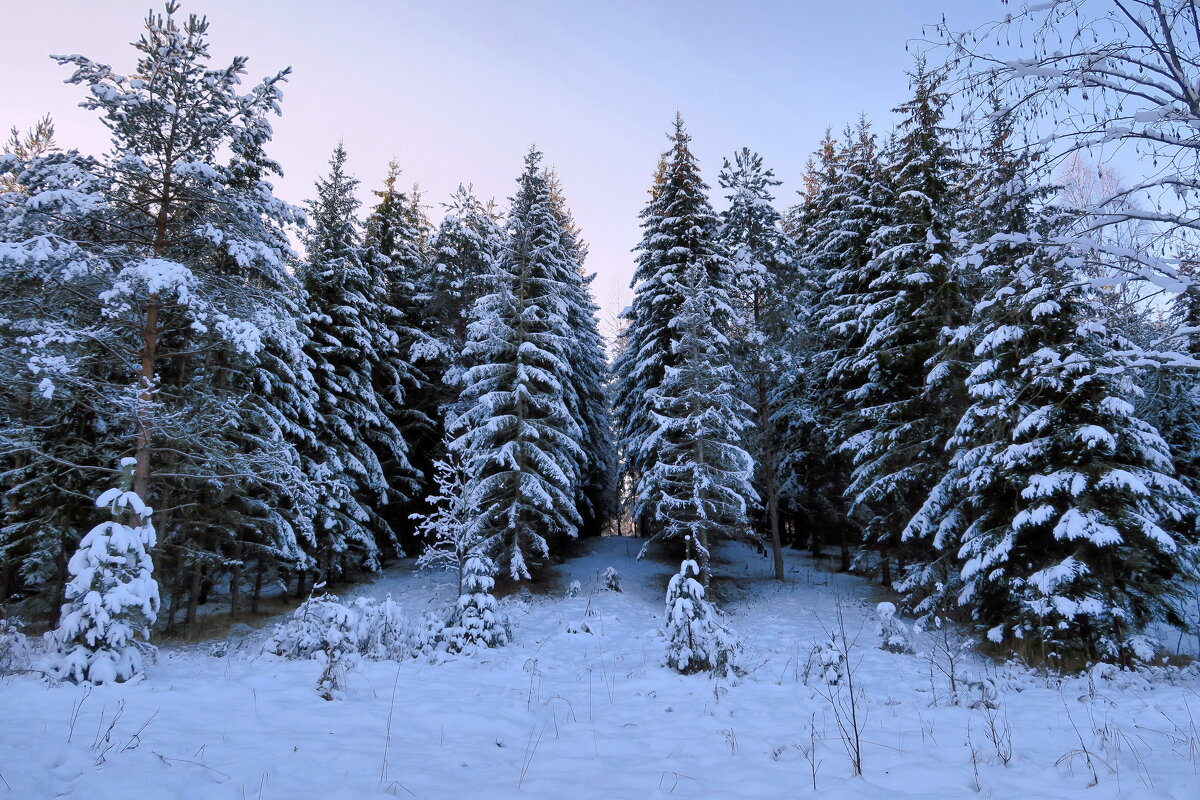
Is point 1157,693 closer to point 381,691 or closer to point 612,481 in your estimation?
point 381,691

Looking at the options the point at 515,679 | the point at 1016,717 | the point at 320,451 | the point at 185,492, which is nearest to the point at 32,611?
the point at 185,492

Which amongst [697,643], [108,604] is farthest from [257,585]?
[697,643]

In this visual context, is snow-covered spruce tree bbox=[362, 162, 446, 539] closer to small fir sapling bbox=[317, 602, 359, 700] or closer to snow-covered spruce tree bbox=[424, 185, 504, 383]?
snow-covered spruce tree bbox=[424, 185, 504, 383]

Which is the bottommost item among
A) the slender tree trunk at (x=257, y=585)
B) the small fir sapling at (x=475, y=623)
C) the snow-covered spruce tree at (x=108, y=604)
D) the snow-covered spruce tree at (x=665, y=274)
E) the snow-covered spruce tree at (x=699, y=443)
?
the slender tree trunk at (x=257, y=585)

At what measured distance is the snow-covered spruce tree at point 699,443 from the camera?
16.2 m

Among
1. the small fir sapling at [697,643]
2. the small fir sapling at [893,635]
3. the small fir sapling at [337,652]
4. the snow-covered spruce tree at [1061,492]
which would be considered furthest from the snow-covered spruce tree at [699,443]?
the small fir sapling at [337,652]

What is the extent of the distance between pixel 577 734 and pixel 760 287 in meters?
16.5

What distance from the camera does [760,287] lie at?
62.8 ft

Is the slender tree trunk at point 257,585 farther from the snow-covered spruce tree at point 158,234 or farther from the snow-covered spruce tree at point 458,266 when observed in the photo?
the snow-covered spruce tree at point 458,266

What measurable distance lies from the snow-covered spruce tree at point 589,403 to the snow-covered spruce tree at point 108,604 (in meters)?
13.1

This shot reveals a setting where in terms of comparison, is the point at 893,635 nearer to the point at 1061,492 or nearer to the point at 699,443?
the point at 1061,492

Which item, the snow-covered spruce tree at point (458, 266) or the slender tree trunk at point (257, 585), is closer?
the slender tree trunk at point (257, 585)

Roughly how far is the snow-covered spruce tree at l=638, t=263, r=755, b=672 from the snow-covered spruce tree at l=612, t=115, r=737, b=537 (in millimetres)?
1053

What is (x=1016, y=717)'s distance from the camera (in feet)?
19.2
